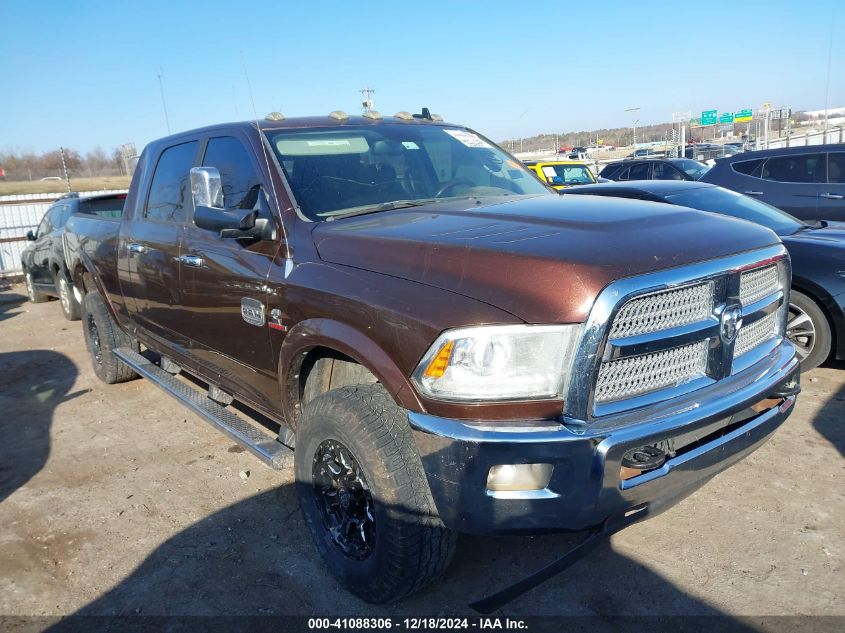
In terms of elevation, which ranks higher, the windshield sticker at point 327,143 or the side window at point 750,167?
the windshield sticker at point 327,143

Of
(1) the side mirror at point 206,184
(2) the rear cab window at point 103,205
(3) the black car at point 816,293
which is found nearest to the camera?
(1) the side mirror at point 206,184

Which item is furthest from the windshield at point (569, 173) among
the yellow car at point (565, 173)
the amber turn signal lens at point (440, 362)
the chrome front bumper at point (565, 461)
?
the amber turn signal lens at point (440, 362)

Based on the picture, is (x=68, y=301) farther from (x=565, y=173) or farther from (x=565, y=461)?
(x=565, y=173)

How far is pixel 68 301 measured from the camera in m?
9.41

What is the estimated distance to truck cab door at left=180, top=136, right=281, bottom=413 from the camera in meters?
3.27

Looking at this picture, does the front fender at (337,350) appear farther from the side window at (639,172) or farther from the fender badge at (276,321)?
the side window at (639,172)

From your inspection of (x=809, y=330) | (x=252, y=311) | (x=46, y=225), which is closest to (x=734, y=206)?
(x=809, y=330)

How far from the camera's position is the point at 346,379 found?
3.03 m

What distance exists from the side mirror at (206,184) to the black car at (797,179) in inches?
290

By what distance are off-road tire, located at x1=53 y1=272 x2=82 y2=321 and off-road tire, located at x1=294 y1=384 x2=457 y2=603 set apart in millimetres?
7861

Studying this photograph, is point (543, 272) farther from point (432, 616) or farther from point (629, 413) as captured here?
point (432, 616)

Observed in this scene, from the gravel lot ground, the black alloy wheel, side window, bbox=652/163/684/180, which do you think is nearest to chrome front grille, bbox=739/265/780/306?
the gravel lot ground

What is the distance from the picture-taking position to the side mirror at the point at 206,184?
10.4ft

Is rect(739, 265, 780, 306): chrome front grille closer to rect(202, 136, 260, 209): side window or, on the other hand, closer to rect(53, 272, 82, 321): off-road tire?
rect(202, 136, 260, 209): side window
